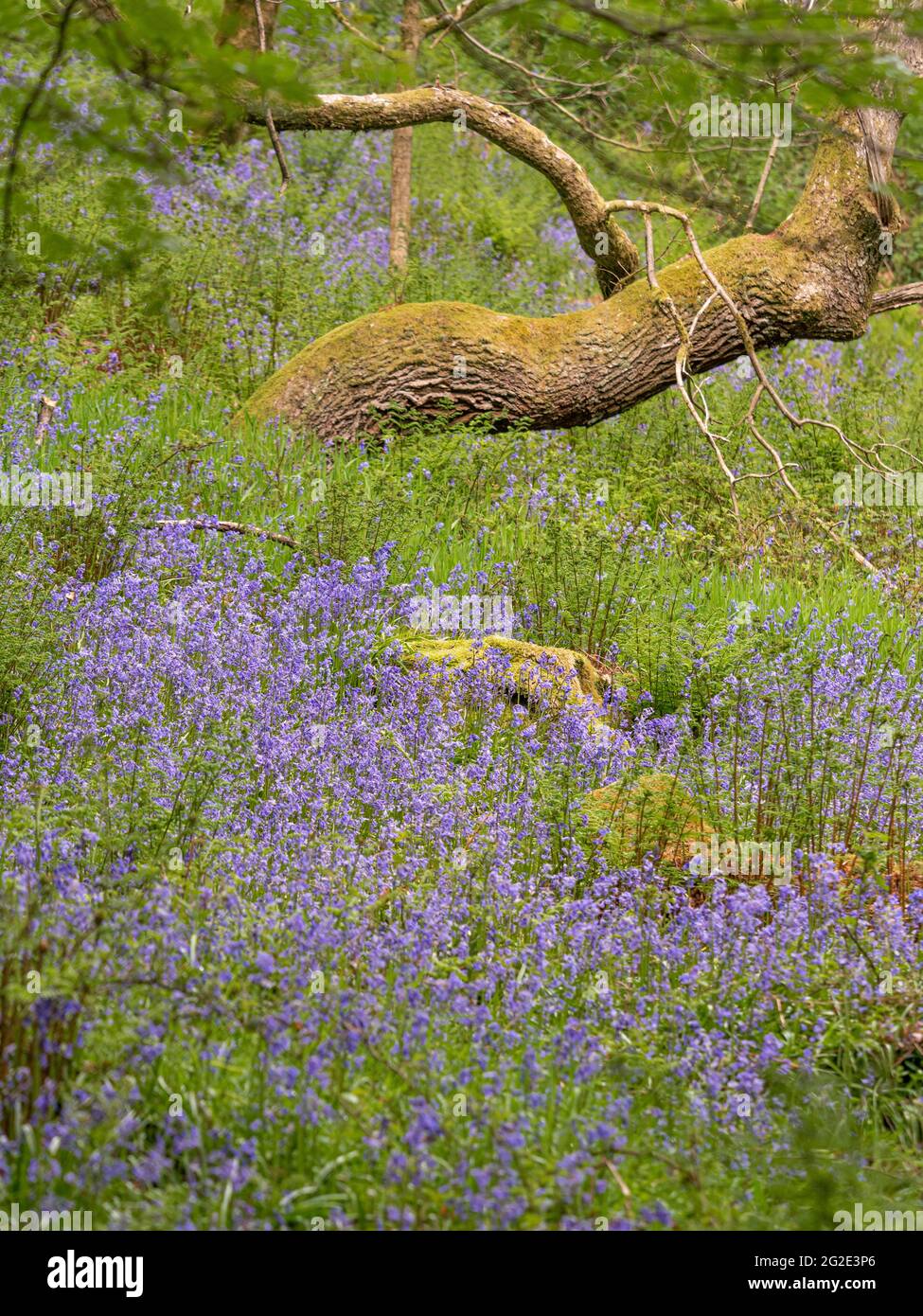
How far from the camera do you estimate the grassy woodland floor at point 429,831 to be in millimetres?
2746

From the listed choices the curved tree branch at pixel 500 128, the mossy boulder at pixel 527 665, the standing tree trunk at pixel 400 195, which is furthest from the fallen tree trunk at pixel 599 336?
the mossy boulder at pixel 527 665

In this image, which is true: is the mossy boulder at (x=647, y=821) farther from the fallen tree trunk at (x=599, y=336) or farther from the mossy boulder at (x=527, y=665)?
the fallen tree trunk at (x=599, y=336)

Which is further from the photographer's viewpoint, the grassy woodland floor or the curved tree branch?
the curved tree branch

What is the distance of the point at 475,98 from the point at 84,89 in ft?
12.0

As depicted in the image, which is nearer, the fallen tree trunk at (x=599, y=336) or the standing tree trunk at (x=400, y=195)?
the fallen tree trunk at (x=599, y=336)

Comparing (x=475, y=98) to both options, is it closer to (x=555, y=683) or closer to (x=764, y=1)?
(x=555, y=683)

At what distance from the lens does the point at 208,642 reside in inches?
216

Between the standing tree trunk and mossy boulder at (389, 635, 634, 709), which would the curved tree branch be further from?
mossy boulder at (389, 635, 634, 709)

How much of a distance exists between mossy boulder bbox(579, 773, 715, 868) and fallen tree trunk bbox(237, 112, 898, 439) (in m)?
4.45

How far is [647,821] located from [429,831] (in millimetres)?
883

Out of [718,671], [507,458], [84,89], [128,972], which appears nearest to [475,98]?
[507,458]

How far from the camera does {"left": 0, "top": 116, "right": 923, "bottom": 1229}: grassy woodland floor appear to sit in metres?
2.75

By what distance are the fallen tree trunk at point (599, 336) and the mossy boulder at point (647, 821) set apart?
4.45m

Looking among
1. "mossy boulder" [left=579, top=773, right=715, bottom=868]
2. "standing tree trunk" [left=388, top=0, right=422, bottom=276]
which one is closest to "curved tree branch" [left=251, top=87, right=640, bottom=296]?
"standing tree trunk" [left=388, top=0, right=422, bottom=276]
